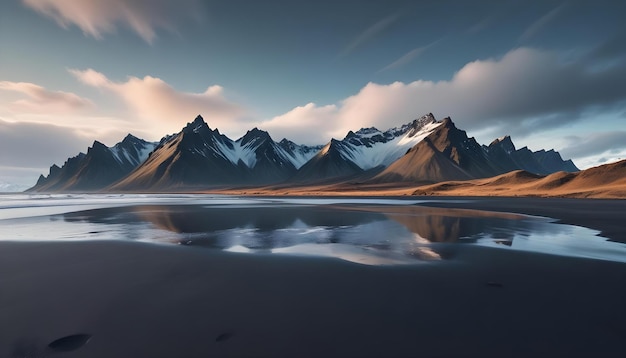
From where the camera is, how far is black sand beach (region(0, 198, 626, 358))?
686 cm

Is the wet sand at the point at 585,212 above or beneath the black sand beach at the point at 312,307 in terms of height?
beneath

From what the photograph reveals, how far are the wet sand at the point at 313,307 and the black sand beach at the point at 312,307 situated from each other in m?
0.04

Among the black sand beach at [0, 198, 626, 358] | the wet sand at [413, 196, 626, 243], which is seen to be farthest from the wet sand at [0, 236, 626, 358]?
the wet sand at [413, 196, 626, 243]

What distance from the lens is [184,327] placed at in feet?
25.4

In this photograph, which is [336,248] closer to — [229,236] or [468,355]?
[229,236]

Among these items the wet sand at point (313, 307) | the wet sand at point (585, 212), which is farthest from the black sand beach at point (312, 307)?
the wet sand at point (585, 212)

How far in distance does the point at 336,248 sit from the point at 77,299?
459 inches

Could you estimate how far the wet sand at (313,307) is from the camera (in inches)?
271

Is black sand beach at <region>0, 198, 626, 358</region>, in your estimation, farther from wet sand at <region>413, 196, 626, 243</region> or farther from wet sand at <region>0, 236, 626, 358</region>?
wet sand at <region>413, 196, 626, 243</region>

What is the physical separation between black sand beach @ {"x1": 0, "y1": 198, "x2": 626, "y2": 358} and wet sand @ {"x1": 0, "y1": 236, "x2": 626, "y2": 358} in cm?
4

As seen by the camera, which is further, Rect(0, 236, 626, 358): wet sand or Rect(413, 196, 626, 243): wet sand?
Rect(413, 196, 626, 243): wet sand

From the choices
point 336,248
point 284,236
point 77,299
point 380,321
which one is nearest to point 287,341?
point 380,321

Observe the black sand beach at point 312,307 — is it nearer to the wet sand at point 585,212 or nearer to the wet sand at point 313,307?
the wet sand at point 313,307

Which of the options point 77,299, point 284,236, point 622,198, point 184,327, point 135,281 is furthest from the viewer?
point 622,198
